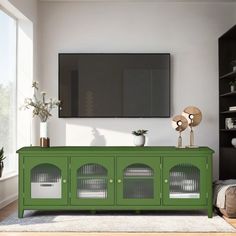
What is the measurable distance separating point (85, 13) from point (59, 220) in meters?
2.78

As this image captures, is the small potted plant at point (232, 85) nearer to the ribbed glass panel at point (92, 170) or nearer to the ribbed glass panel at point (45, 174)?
the ribbed glass panel at point (92, 170)

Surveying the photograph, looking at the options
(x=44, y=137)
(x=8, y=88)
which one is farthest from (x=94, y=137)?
(x=8, y=88)

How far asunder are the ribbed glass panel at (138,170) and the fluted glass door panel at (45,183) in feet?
2.32

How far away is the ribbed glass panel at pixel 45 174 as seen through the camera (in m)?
5.12

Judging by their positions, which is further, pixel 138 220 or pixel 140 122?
A: pixel 140 122

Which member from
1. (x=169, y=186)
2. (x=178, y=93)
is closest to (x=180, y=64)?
(x=178, y=93)

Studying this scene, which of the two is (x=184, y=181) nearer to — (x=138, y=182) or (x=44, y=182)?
(x=138, y=182)

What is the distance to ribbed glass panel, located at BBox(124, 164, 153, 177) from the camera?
16.9 feet

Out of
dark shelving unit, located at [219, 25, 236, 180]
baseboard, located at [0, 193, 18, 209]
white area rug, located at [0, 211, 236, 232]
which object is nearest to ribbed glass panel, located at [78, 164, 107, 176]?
white area rug, located at [0, 211, 236, 232]

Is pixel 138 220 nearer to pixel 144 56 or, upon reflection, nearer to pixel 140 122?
pixel 140 122

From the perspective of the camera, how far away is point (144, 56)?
6.30 m

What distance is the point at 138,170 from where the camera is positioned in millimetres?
5172

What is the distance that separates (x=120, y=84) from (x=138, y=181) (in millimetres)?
1581

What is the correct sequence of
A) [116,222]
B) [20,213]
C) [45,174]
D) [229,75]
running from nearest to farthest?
1. [116,222]
2. [20,213]
3. [45,174]
4. [229,75]
